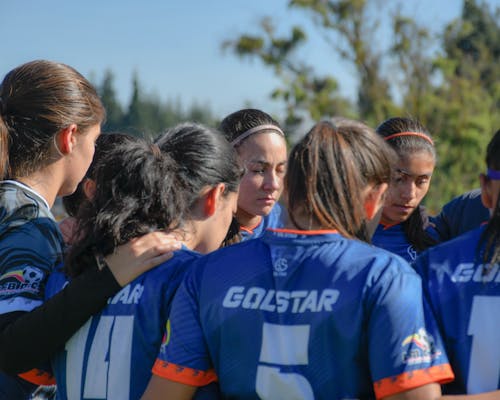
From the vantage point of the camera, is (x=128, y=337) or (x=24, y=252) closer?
(x=128, y=337)

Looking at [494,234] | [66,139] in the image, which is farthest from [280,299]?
[66,139]

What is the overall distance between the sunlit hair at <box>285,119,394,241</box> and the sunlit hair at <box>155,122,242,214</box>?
43 centimetres

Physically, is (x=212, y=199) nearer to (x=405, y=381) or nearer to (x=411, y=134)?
(x=405, y=381)

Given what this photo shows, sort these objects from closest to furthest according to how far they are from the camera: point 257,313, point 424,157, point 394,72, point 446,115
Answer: point 257,313, point 424,157, point 446,115, point 394,72

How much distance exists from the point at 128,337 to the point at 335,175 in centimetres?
89

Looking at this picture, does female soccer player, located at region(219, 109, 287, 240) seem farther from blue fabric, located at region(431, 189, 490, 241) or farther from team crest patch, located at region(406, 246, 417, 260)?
blue fabric, located at region(431, 189, 490, 241)

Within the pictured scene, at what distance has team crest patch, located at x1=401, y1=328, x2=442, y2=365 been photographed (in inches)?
79.5

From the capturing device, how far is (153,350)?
94.2 inches

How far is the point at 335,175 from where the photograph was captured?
2197 mm

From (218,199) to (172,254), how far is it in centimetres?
33

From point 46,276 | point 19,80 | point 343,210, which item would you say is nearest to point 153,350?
point 46,276

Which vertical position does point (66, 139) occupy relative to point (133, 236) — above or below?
above

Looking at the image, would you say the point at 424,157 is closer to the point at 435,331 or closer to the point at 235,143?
the point at 235,143

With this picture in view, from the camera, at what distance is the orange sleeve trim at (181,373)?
2250mm
